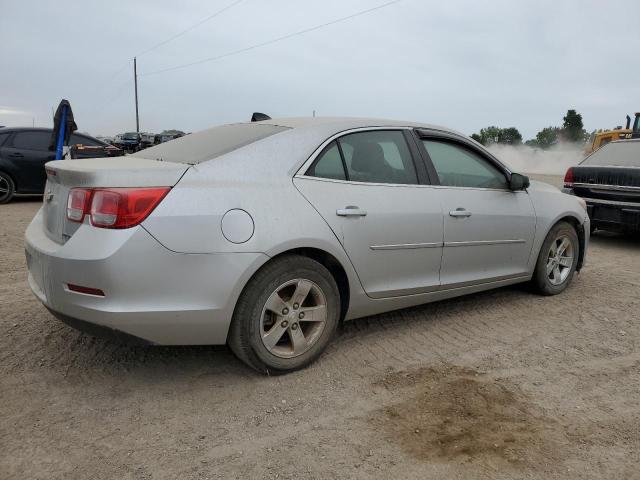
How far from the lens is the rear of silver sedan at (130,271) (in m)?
2.57

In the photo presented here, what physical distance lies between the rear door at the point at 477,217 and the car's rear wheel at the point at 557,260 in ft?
0.89

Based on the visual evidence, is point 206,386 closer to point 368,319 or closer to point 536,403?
point 368,319

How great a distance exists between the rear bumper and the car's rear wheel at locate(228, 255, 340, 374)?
106 millimetres

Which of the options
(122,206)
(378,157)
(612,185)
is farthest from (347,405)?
(612,185)

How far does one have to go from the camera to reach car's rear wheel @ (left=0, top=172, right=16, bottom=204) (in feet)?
32.8

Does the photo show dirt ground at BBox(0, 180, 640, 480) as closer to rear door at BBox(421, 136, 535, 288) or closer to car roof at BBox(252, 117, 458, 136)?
rear door at BBox(421, 136, 535, 288)

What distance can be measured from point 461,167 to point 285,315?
193cm

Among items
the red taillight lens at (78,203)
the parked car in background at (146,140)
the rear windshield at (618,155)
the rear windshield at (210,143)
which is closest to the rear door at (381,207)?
the rear windshield at (210,143)

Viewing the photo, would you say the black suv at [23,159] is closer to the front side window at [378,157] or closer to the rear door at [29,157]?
the rear door at [29,157]

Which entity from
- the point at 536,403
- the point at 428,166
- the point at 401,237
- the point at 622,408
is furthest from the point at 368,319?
the point at 622,408

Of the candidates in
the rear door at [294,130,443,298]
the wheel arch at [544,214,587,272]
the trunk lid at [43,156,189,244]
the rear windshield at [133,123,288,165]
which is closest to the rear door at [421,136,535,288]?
the rear door at [294,130,443,298]

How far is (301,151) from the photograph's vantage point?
10.6 ft

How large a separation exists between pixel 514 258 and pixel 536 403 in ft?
5.73

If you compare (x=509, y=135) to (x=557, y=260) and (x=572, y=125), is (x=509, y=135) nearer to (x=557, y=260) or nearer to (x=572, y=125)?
(x=572, y=125)
